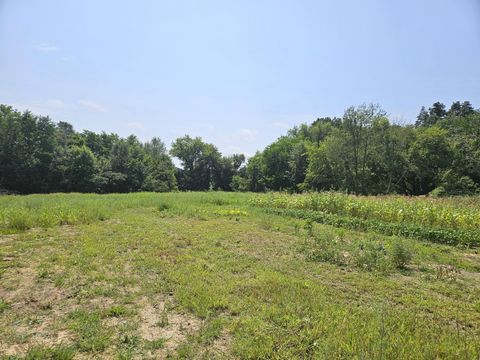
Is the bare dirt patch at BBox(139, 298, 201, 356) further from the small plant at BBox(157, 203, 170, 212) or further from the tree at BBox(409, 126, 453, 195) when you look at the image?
the tree at BBox(409, 126, 453, 195)

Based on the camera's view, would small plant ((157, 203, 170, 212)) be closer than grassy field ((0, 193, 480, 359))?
No

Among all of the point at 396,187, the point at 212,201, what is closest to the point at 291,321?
the point at 212,201

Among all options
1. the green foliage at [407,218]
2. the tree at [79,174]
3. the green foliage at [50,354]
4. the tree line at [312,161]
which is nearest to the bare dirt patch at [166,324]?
the green foliage at [50,354]

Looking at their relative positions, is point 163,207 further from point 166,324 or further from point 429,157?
point 429,157

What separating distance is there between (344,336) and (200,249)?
5.15 metres

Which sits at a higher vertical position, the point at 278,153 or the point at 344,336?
the point at 278,153

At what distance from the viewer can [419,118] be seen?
80750mm

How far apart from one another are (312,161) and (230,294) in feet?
139

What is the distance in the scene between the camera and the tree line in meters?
35.9

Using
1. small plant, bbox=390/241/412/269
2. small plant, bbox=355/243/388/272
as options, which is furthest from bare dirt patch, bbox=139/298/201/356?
small plant, bbox=390/241/412/269

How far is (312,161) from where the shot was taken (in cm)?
4547

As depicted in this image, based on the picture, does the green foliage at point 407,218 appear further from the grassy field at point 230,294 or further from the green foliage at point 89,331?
the green foliage at point 89,331

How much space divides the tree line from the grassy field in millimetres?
28744

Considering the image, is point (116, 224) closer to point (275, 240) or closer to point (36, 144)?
point (275, 240)
